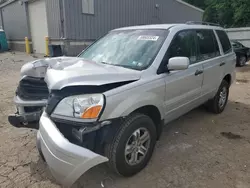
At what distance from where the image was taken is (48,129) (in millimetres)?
2184

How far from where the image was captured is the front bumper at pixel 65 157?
201 centimetres

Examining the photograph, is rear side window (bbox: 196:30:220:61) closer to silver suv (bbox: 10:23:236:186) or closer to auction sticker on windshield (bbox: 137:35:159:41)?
silver suv (bbox: 10:23:236:186)

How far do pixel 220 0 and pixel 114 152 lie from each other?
34857 mm

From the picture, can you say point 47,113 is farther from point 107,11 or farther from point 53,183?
point 107,11

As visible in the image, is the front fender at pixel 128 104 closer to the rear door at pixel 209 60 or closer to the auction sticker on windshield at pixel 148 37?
the auction sticker on windshield at pixel 148 37

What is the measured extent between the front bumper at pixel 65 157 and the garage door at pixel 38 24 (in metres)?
13.3

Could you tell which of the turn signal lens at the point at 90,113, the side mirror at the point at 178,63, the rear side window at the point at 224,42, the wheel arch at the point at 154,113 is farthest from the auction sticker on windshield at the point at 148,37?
the rear side window at the point at 224,42

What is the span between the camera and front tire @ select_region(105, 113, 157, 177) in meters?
2.41

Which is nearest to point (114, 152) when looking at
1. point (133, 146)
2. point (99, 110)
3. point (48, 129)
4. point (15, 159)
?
point (133, 146)

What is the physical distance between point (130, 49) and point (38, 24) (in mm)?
13614

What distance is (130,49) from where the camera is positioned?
10.5 feet

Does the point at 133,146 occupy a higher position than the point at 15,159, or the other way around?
the point at 133,146

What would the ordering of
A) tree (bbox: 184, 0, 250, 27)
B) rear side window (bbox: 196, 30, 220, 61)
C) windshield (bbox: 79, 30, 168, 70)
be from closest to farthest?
windshield (bbox: 79, 30, 168, 70)
rear side window (bbox: 196, 30, 220, 61)
tree (bbox: 184, 0, 250, 27)

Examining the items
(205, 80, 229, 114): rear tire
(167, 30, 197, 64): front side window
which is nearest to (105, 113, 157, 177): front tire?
(167, 30, 197, 64): front side window
